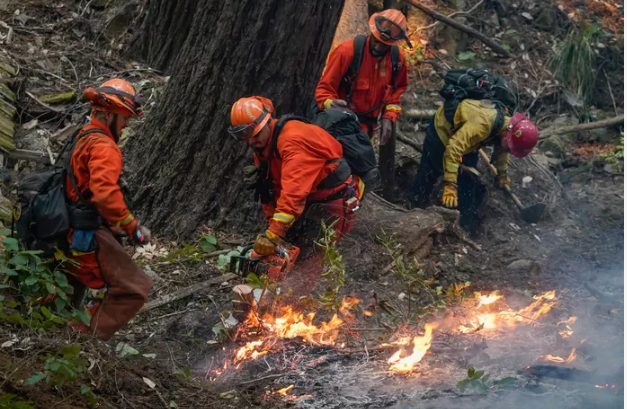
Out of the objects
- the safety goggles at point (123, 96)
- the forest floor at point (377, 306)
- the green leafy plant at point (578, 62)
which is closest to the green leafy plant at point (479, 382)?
the forest floor at point (377, 306)

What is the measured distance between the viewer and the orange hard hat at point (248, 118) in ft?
17.7

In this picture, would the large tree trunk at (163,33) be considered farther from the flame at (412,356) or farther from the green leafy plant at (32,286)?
the flame at (412,356)

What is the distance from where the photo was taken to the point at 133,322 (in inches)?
223

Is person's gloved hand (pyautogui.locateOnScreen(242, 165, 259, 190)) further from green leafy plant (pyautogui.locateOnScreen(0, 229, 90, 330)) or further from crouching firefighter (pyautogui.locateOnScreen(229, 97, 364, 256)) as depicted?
green leafy plant (pyautogui.locateOnScreen(0, 229, 90, 330))

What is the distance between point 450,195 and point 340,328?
110 inches

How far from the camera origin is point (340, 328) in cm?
543

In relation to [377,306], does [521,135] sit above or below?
above

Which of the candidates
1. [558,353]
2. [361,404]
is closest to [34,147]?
[361,404]

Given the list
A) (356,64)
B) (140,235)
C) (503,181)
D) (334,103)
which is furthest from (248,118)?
Result: (503,181)

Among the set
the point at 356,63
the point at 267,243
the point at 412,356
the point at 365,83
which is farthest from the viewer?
the point at 365,83

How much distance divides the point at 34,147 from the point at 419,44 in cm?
608

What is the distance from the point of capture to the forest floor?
14.2ft

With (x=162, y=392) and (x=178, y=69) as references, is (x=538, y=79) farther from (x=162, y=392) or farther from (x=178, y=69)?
(x=162, y=392)

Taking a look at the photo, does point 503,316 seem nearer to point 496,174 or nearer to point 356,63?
point 356,63
